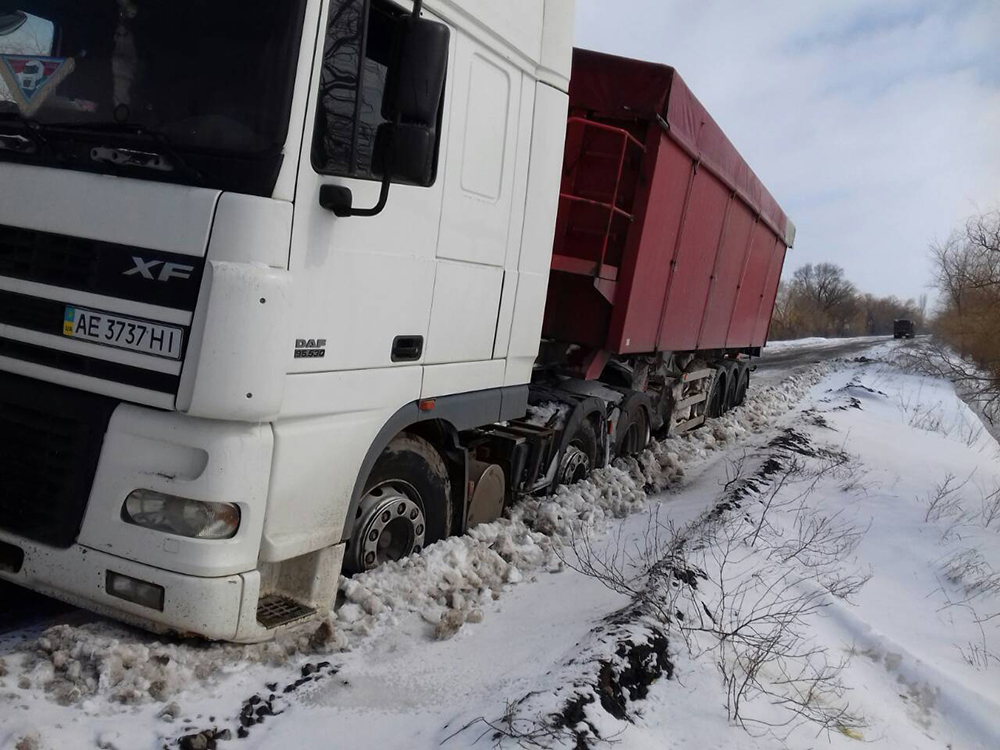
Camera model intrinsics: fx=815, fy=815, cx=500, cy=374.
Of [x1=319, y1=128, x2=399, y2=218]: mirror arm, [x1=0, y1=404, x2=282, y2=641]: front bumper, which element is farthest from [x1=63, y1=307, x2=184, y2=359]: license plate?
[x1=319, y1=128, x2=399, y2=218]: mirror arm

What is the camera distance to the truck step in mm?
3396

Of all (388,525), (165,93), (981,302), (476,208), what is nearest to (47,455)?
(165,93)

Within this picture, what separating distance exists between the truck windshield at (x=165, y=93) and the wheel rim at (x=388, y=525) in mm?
1705

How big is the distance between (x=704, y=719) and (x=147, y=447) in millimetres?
2447

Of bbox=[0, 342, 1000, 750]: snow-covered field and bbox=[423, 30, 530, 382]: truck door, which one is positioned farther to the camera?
bbox=[423, 30, 530, 382]: truck door

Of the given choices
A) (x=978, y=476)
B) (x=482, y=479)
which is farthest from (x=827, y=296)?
(x=482, y=479)

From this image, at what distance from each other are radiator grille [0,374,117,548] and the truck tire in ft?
4.18

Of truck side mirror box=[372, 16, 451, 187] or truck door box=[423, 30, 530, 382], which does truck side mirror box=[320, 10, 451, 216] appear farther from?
truck door box=[423, 30, 530, 382]

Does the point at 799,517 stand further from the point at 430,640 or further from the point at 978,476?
the point at 978,476

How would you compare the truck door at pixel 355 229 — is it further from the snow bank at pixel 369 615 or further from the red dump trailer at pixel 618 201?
the red dump trailer at pixel 618 201

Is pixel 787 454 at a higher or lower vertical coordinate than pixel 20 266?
lower

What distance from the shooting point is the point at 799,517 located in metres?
6.61

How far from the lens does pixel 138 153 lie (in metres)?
3.13

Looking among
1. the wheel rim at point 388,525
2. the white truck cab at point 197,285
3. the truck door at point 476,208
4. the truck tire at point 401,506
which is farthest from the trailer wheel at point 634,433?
the white truck cab at point 197,285
